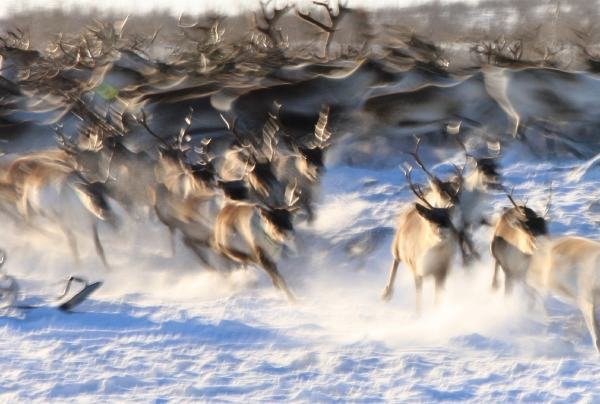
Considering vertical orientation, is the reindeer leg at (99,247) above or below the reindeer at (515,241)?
below

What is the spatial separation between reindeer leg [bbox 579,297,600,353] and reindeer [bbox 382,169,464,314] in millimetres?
1212

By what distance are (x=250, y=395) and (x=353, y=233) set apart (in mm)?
2402

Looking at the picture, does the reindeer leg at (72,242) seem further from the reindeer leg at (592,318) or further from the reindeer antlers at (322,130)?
the reindeer leg at (592,318)

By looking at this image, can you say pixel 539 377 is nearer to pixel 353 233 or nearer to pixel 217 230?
pixel 353 233

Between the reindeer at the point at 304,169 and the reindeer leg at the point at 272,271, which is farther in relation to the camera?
the reindeer at the point at 304,169

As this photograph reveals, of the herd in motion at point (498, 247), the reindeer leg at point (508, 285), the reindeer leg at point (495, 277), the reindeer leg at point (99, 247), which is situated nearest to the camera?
the herd in motion at point (498, 247)

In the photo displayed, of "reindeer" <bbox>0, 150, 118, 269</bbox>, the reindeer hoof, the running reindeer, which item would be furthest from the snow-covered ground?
"reindeer" <bbox>0, 150, 118, 269</bbox>

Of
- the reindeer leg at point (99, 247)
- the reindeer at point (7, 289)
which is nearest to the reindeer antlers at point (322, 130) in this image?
the reindeer leg at point (99, 247)

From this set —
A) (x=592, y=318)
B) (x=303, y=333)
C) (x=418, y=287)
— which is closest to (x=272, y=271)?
(x=303, y=333)

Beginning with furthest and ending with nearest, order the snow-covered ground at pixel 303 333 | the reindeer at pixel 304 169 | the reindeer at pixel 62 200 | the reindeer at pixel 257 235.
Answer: the reindeer at pixel 304 169
the reindeer at pixel 62 200
the reindeer at pixel 257 235
the snow-covered ground at pixel 303 333

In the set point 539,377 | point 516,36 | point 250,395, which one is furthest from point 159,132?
point 516,36

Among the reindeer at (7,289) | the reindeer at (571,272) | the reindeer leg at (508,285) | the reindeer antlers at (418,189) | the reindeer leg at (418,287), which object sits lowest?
the reindeer at (7,289)

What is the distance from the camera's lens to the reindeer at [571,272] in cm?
683

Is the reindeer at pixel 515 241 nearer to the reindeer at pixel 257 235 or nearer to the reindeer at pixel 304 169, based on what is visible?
the reindeer at pixel 257 235
